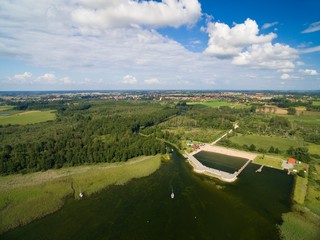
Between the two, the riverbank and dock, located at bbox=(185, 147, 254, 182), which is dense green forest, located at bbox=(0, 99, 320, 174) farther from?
dock, located at bbox=(185, 147, 254, 182)

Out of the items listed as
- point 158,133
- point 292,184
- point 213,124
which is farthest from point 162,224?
point 213,124

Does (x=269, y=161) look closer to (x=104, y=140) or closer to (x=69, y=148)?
(x=104, y=140)

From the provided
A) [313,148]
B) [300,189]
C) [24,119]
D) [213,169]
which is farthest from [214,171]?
[24,119]

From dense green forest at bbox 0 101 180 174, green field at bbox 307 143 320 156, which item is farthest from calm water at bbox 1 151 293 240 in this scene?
green field at bbox 307 143 320 156

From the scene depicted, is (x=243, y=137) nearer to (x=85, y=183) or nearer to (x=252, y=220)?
(x=252, y=220)

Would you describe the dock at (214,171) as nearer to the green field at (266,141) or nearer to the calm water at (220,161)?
the calm water at (220,161)
